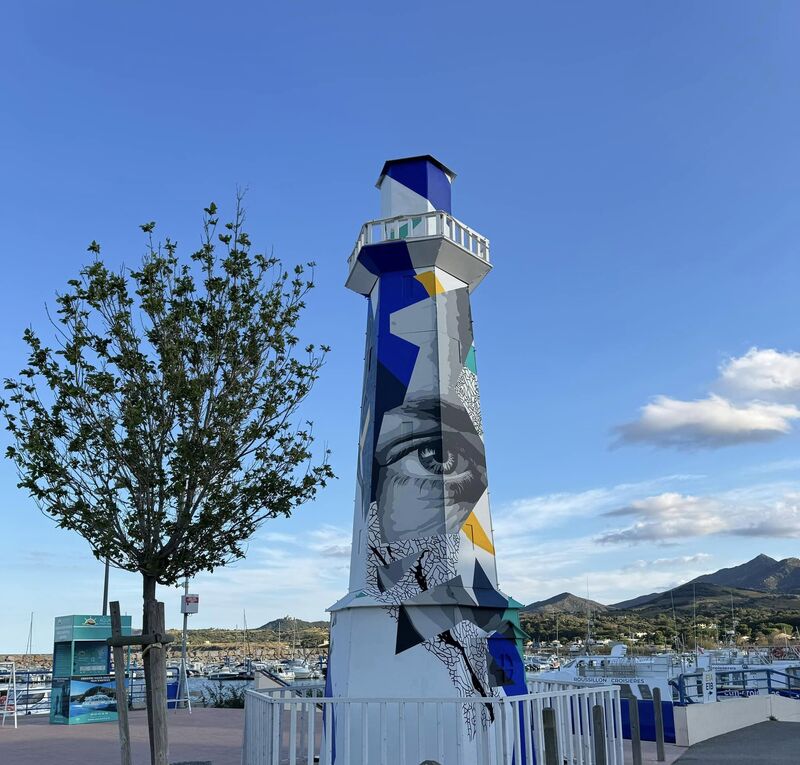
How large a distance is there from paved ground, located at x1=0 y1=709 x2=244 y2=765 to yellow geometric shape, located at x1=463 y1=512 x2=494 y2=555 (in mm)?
5728

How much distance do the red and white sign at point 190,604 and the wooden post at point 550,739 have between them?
22544 millimetres

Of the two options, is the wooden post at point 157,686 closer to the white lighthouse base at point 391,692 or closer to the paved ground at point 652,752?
the white lighthouse base at point 391,692

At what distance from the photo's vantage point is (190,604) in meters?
29.5

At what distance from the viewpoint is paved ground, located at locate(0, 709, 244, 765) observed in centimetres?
1445

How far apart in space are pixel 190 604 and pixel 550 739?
23.0 m

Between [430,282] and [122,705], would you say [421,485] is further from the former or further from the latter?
[122,705]

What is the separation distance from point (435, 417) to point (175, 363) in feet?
18.0

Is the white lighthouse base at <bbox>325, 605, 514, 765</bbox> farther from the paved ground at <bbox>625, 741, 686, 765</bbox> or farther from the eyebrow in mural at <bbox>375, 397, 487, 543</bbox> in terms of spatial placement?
the paved ground at <bbox>625, 741, 686, 765</bbox>

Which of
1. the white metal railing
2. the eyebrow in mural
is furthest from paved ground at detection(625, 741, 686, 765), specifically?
the eyebrow in mural

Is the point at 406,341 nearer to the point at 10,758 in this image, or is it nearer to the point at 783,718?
the point at 10,758

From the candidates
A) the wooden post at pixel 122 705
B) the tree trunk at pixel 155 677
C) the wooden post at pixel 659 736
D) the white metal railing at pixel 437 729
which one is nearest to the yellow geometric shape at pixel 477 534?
the white metal railing at pixel 437 729

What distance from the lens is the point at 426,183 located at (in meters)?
15.1

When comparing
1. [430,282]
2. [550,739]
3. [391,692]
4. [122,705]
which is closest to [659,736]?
[391,692]

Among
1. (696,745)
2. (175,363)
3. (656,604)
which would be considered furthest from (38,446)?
(656,604)
